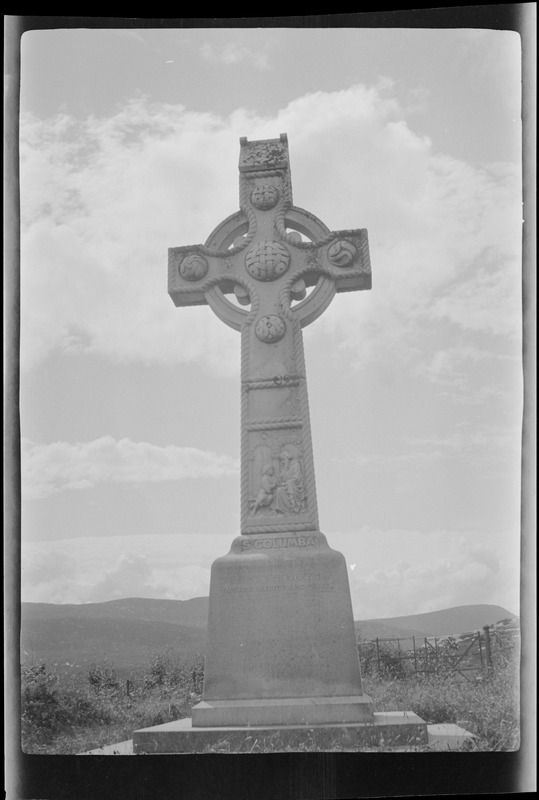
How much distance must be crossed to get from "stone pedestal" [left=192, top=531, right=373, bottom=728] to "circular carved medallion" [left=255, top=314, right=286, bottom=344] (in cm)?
209

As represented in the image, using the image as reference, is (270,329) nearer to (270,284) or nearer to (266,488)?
(270,284)

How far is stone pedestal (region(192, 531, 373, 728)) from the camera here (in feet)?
23.4

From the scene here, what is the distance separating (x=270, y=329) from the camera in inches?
332

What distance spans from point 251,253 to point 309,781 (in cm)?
513

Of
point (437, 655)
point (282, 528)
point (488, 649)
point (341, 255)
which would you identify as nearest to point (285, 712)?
point (282, 528)

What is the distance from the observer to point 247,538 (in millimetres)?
7781

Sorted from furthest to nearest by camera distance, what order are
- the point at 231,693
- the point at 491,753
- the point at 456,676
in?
the point at 456,676 < the point at 231,693 < the point at 491,753

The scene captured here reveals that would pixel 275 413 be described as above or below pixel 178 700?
above

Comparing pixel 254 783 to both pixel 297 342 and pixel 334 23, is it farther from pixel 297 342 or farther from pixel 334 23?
pixel 334 23

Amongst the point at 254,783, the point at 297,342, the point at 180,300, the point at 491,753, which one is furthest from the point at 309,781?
the point at 180,300

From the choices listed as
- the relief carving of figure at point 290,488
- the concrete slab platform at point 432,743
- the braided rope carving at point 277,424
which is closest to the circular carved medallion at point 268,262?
the braided rope carving at point 277,424

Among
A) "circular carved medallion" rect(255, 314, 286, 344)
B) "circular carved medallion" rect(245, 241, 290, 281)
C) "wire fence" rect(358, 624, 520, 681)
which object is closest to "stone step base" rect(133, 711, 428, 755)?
"wire fence" rect(358, 624, 520, 681)

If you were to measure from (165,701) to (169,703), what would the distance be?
0.75ft

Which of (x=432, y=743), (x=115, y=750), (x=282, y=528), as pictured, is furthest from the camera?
(x=282, y=528)
